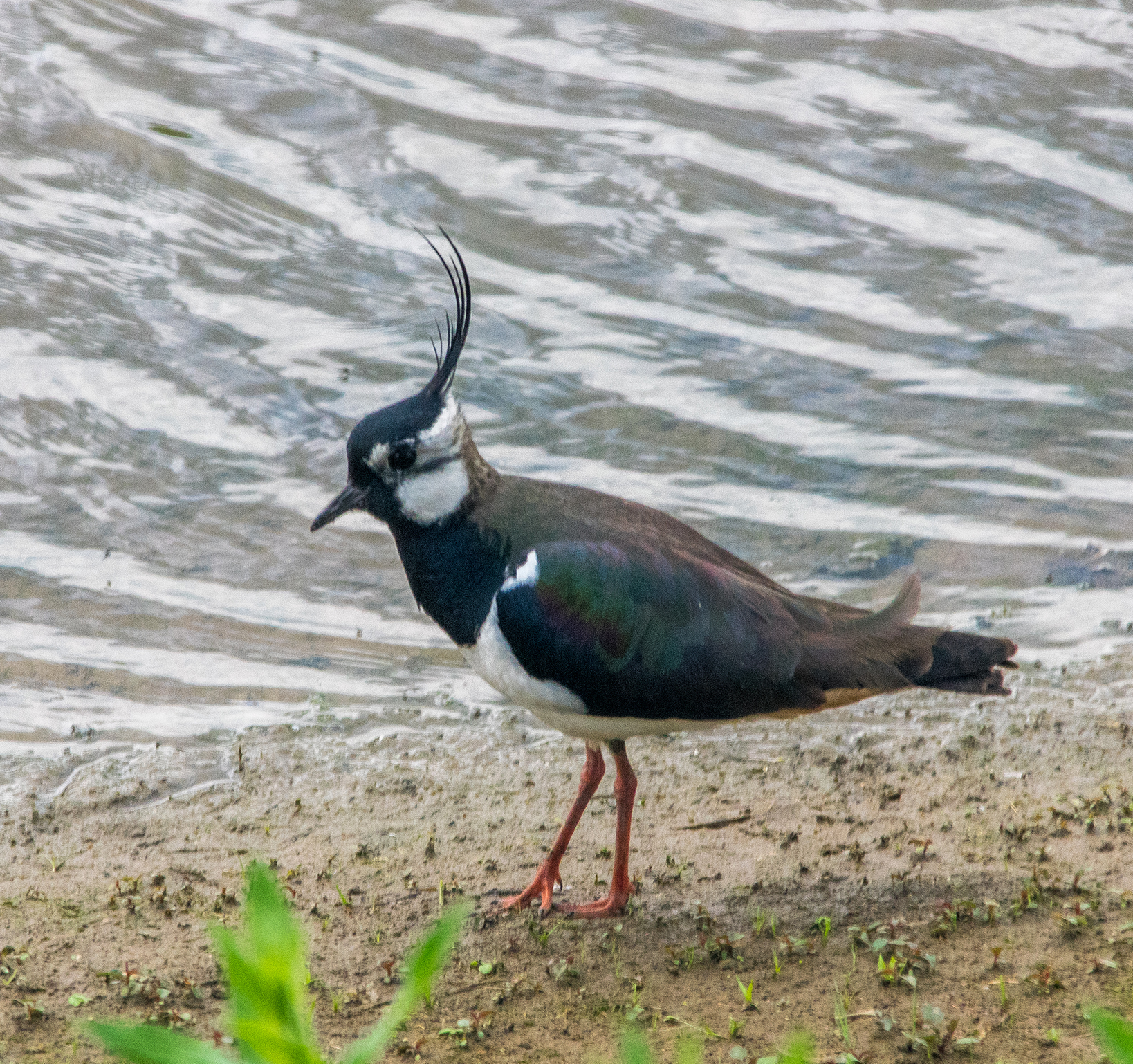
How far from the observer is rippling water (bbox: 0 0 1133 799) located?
6.05 meters

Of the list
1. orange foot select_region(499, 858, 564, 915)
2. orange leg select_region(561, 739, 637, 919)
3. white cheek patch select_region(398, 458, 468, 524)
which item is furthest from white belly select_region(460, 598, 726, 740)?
orange foot select_region(499, 858, 564, 915)

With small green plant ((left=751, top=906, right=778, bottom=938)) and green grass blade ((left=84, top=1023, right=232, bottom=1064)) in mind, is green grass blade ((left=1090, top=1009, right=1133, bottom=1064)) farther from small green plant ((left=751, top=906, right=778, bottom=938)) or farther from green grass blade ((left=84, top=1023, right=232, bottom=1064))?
small green plant ((left=751, top=906, right=778, bottom=938))

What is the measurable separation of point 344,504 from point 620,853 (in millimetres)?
1307

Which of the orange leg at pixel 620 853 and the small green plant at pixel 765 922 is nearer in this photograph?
the small green plant at pixel 765 922

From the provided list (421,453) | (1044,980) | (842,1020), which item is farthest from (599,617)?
(1044,980)

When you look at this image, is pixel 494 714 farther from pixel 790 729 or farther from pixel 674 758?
pixel 790 729

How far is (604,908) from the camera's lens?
13.4 ft

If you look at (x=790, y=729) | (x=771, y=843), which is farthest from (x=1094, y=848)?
(x=790, y=729)

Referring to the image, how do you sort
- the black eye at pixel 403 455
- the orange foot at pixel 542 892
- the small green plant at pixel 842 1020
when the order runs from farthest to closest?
the orange foot at pixel 542 892 < the black eye at pixel 403 455 < the small green plant at pixel 842 1020

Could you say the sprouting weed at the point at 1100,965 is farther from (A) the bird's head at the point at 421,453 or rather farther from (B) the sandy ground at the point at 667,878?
(A) the bird's head at the point at 421,453

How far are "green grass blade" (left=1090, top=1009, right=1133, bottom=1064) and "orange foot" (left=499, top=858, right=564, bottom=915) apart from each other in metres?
3.12

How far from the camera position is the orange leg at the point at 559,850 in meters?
4.12

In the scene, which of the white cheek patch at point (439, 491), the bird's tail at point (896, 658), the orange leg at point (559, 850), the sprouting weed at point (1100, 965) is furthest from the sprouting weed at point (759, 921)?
the white cheek patch at point (439, 491)

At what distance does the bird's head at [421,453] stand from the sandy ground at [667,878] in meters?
1.15
